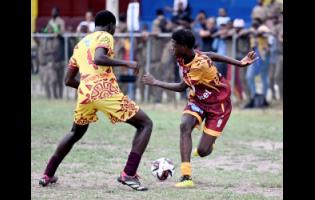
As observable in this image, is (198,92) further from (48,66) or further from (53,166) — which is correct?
(48,66)

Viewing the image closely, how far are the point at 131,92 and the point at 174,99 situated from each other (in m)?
1.22

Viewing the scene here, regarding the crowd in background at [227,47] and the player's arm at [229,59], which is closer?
the player's arm at [229,59]

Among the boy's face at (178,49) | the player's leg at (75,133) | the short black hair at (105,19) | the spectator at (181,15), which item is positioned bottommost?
the player's leg at (75,133)

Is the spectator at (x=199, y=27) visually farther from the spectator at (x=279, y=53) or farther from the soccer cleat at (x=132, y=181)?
the soccer cleat at (x=132, y=181)

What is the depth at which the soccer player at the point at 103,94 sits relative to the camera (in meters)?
10.1

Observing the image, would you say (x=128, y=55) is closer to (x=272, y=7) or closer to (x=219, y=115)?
(x=272, y=7)

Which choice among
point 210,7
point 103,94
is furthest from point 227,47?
point 103,94

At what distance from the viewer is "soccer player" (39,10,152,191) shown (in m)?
10.1

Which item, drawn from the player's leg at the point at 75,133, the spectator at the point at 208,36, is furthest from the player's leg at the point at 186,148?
the spectator at the point at 208,36

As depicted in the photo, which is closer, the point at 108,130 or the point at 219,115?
the point at 219,115

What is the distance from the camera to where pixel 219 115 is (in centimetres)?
1106
